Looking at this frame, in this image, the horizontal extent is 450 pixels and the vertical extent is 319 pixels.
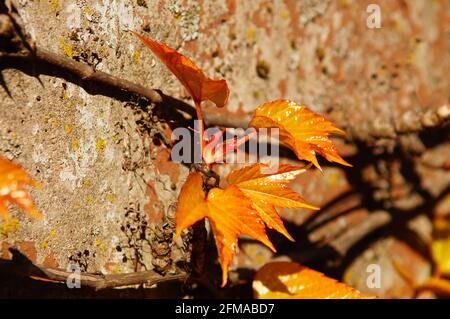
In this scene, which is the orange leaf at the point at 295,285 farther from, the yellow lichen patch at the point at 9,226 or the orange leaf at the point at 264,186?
the yellow lichen patch at the point at 9,226

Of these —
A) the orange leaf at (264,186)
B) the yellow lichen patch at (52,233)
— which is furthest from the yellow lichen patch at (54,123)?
the orange leaf at (264,186)

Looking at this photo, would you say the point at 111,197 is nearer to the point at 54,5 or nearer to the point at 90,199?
the point at 90,199

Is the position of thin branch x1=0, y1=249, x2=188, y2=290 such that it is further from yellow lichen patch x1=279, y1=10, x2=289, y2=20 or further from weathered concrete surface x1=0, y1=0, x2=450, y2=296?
yellow lichen patch x1=279, y1=10, x2=289, y2=20

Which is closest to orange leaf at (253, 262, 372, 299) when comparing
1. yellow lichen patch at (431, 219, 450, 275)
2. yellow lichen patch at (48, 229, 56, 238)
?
yellow lichen patch at (48, 229, 56, 238)

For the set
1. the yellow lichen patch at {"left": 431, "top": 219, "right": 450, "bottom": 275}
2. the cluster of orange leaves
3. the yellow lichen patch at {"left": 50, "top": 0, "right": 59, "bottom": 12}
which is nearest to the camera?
the cluster of orange leaves

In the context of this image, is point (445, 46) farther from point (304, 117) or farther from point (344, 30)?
point (304, 117)
